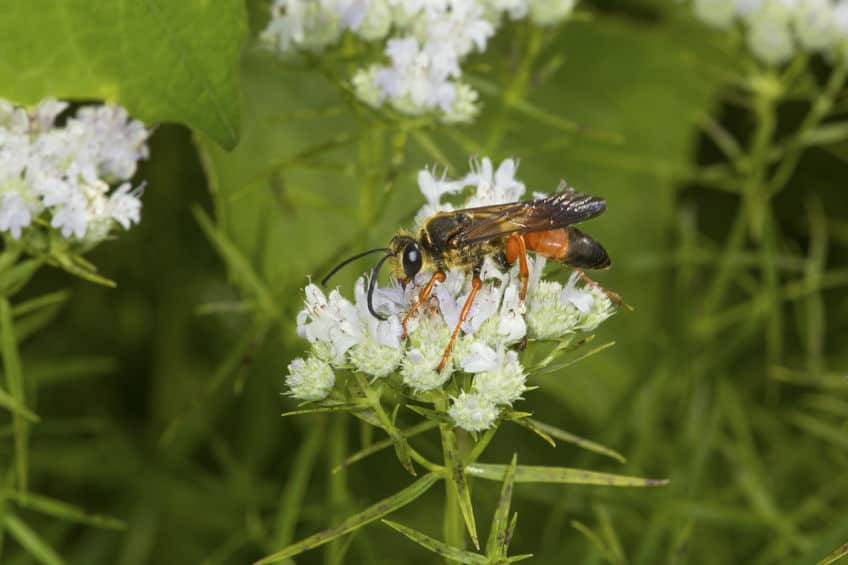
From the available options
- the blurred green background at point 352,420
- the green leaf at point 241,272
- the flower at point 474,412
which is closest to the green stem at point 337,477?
the blurred green background at point 352,420

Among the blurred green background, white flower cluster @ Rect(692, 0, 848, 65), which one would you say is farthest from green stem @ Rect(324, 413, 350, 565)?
white flower cluster @ Rect(692, 0, 848, 65)

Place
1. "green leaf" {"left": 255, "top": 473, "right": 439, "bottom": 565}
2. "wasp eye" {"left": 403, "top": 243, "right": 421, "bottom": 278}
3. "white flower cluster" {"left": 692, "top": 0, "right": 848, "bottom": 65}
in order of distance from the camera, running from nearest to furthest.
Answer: "green leaf" {"left": 255, "top": 473, "right": 439, "bottom": 565} < "wasp eye" {"left": 403, "top": 243, "right": 421, "bottom": 278} < "white flower cluster" {"left": 692, "top": 0, "right": 848, "bottom": 65}

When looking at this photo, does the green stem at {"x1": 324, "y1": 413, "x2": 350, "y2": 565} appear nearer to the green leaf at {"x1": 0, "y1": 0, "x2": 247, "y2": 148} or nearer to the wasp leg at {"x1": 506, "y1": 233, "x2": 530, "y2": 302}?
the wasp leg at {"x1": 506, "y1": 233, "x2": 530, "y2": 302}

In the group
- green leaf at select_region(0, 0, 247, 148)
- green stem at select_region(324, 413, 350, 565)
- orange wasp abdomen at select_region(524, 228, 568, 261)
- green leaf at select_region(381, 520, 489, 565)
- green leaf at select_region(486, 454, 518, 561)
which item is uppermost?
green leaf at select_region(0, 0, 247, 148)

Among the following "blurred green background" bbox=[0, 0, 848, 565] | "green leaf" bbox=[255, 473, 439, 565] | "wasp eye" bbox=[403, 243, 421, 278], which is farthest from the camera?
"blurred green background" bbox=[0, 0, 848, 565]

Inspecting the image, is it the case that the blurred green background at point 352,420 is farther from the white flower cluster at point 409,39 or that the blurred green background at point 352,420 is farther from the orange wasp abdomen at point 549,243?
the orange wasp abdomen at point 549,243

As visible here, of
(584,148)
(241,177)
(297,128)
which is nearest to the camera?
(241,177)

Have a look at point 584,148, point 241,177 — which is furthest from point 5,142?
point 584,148

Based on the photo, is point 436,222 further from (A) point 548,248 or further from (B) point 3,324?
(B) point 3,324
